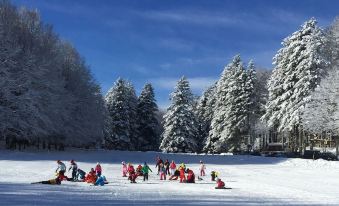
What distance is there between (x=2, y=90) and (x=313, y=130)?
30340 mm

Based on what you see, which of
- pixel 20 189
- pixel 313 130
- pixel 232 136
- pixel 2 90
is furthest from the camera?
pixel 232 136

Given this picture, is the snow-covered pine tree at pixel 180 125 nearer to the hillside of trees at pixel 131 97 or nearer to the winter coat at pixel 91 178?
the hillside of trees at pixel 131 97

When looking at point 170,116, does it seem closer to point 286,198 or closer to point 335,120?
point 335,120

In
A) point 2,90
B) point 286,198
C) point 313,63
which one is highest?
point 313,63

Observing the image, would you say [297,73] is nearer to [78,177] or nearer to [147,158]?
[147,158]

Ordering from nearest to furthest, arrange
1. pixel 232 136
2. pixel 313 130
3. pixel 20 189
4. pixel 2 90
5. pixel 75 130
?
pixel 20 189 < pixel 2 90 < pixel 313 130 < pixel 75 130 < pixel 232 136

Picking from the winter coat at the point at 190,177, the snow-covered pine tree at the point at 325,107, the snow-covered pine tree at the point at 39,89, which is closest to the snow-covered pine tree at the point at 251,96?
the snow-covered pine tree at the point at 325,107

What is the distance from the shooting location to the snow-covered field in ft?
59.1

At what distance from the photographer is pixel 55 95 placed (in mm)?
49781

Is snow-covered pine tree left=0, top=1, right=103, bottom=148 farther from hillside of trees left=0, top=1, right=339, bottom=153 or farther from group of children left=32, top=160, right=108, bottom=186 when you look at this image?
group of children left=32, top=160, right=108, bottom=186

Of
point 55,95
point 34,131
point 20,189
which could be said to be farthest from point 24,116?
point 20,189

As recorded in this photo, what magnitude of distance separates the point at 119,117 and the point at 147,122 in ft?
19.7

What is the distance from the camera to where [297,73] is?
5216cm

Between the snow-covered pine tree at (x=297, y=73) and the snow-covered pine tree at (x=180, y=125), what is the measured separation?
49.5 ft
